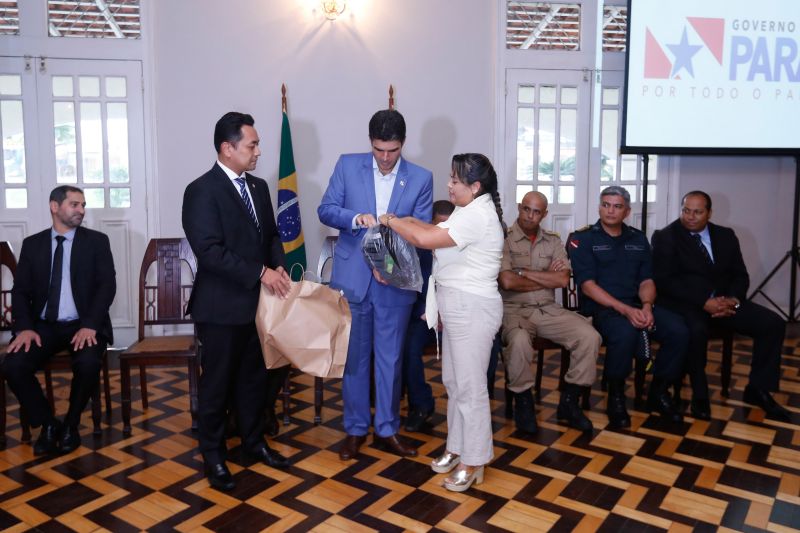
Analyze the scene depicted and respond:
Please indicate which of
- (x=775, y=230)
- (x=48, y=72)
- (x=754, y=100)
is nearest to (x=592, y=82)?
(x=754, y=100)

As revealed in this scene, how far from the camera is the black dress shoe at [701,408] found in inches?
147

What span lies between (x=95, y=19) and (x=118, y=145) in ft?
2.85

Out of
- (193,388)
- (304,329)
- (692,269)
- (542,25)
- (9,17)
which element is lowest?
(193,388)

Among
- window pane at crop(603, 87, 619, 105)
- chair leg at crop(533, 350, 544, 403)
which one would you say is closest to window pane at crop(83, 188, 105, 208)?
chair leg at crop(533, 350, 544, 403)

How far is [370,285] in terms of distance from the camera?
3027 mm

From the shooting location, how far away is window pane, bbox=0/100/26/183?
4.79 meters

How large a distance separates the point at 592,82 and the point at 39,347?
4306 mm

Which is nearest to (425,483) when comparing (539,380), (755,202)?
(539,380)

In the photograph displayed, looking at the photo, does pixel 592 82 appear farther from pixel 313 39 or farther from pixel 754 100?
pixel 313 39

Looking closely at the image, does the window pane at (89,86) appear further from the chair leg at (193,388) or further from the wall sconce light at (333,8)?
the chair leg at (193,388)

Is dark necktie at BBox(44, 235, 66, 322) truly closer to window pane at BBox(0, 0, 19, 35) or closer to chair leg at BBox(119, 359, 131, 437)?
chair leg at BBox(119, 359, 131, 437)

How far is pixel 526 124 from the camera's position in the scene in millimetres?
5461

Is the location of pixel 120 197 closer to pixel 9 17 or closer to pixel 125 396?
pixel 9 17

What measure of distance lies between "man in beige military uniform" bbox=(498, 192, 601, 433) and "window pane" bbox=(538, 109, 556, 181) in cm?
179
